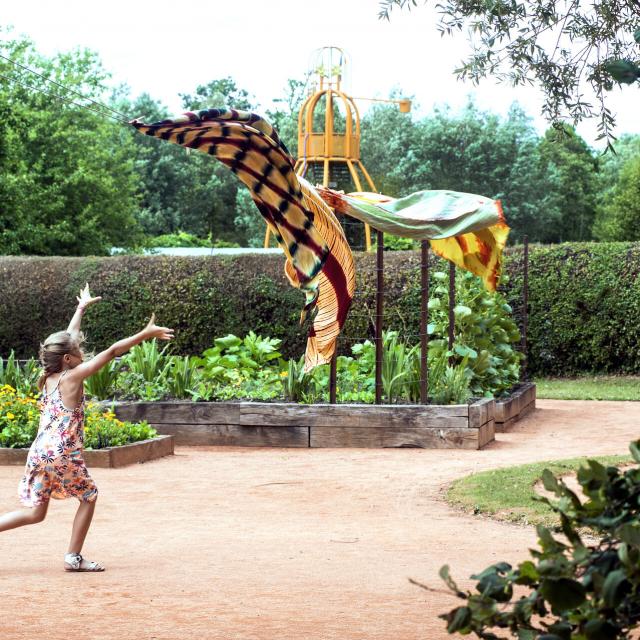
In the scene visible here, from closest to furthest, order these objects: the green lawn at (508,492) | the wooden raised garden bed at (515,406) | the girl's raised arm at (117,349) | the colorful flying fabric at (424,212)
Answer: the girl's raised arm at (117,349) < the green lawn at (508,492) < the colorful flying fabric at (424,212) < the wooden raised garden bed at (515,406)

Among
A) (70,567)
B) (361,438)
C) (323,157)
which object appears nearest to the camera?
(70,567)

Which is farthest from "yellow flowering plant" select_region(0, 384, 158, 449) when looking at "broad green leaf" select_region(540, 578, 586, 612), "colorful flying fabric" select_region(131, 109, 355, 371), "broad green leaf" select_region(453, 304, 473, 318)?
"broad green leaf" select_region(540, 578, 586, 612)

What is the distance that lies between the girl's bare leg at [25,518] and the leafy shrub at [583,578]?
13.6ft

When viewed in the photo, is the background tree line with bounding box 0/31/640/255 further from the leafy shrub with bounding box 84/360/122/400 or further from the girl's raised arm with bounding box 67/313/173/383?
the girl's raised arm with bounding box 67/313/173/383

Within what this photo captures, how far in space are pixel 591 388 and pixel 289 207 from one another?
27.2 feet

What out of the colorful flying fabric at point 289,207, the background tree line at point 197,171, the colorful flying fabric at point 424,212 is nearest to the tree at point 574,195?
the background tree line at point 197,171

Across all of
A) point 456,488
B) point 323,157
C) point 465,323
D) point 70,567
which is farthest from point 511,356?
point 323,157

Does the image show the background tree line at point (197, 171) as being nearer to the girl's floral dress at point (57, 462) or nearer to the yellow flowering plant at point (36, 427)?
the yellow flowering plant at point (36, 427)

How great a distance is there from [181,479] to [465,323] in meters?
5.15

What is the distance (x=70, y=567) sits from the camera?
5.55m

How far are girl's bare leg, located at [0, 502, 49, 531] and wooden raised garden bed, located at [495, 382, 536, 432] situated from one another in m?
7.36

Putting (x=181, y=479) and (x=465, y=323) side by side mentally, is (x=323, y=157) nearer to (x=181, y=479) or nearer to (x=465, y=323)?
(x=465, y=323)

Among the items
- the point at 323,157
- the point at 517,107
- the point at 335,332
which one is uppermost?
the point at 517,107

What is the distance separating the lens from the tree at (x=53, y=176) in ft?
84.7
